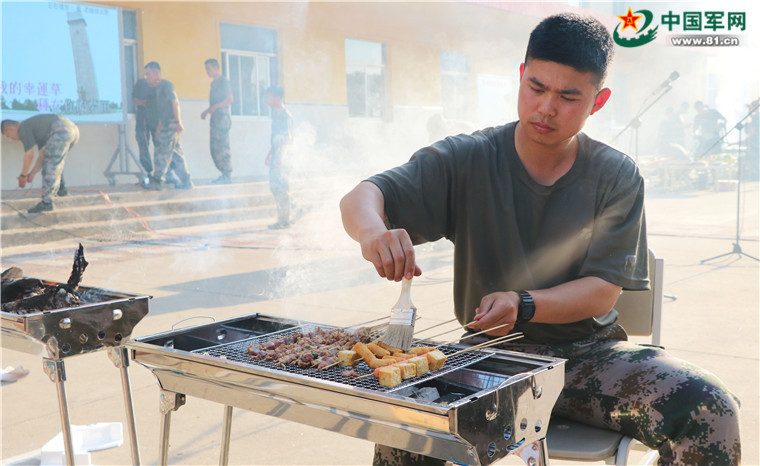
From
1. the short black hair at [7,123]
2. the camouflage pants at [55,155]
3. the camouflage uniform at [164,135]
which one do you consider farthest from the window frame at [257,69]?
the short black hair at [7,123]

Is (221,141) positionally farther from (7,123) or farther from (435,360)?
(435,360)

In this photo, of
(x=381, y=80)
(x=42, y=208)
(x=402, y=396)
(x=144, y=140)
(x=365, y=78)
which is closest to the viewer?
(x=402, y=396)

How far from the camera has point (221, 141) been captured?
10625 millimetres

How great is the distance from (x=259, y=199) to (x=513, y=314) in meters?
8.78

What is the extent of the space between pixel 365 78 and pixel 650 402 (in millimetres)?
11623

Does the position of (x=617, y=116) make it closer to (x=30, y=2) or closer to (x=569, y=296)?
(x=30, y=2)

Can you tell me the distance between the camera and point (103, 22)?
9.04 meters

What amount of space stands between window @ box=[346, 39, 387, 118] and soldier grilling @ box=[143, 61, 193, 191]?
3.85m

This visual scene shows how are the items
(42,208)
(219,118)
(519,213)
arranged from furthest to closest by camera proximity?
1. (219,118)
2. (42,208)
3. (519,213)

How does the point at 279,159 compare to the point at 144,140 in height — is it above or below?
below

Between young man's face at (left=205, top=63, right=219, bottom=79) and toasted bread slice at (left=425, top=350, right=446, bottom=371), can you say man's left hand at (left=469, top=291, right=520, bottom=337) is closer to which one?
toasted bread slice at (left=425, top=350, right=446, bottom=371)

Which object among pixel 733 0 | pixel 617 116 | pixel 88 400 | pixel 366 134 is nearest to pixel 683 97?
pixel 617 116

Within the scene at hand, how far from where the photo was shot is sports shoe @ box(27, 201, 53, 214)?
8.38m

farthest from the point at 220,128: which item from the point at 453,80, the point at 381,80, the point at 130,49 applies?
the point at 453,80
